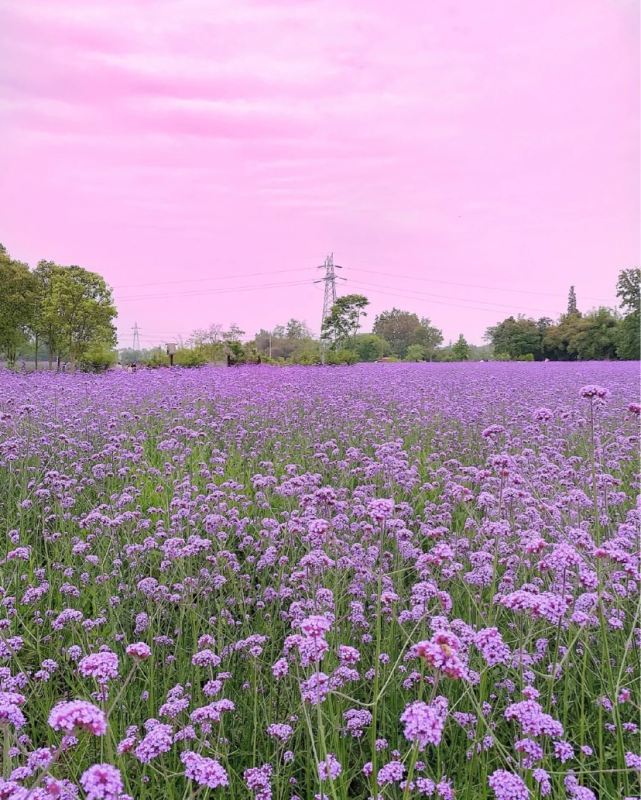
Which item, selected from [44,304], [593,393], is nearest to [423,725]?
[593,393]

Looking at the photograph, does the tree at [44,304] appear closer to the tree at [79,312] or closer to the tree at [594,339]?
the tree at [79,312]

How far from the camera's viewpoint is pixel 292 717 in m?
2.04

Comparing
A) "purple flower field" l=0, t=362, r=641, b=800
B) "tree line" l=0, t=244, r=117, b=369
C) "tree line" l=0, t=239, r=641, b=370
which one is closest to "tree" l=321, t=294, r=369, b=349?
"tree line" l=0, t=239, r=641, b=370

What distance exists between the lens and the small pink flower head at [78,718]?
1099 mm

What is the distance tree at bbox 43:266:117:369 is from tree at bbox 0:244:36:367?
326 cm

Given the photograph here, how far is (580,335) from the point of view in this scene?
48.6 m

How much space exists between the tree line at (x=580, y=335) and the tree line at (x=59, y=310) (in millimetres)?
33547

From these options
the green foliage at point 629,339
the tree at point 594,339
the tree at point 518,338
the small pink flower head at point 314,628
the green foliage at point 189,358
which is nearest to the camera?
the small pink flower head at point 314,628

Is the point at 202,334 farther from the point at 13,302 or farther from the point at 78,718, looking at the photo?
the point at 78,718

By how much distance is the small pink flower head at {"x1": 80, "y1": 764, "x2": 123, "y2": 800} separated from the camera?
1.06 meters

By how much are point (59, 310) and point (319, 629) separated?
102 feet

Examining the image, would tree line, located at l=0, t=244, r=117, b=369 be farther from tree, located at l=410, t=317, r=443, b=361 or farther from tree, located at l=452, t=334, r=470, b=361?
tree, located at l=410, t=317, r=443, b=361

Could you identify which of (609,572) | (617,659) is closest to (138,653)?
(609,572)

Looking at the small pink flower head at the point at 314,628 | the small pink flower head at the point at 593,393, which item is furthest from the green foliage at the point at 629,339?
the small pink flower head at the point at 314,628
